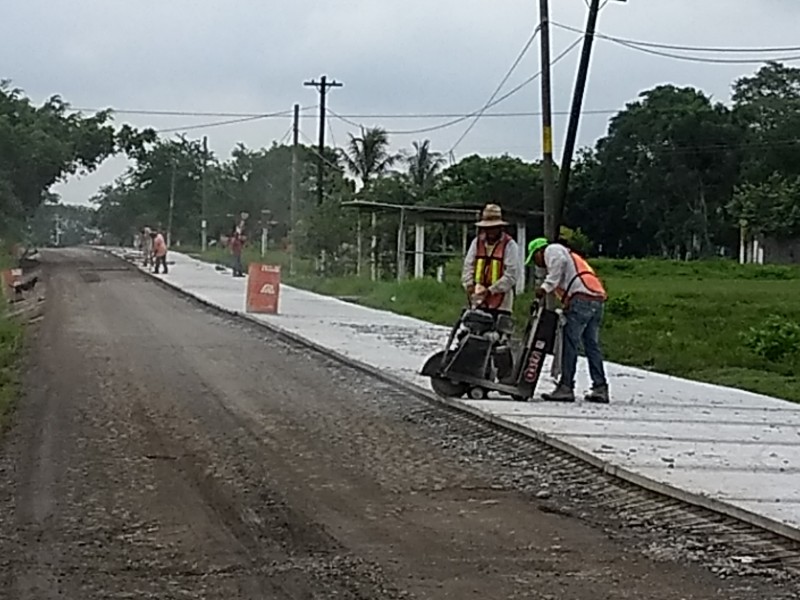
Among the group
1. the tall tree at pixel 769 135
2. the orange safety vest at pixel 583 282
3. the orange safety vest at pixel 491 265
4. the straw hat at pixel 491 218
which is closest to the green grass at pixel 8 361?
the orange safety vest at pixel 491 265

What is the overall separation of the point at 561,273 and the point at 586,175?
6165 centimetres

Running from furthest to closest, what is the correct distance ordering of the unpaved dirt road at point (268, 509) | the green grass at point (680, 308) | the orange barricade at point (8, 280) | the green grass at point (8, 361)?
the orange barricade at point (8, 280), the green grass at point (680, 308), the green grass at point (8, 361), the unpaved dirt road at point (268, 509)

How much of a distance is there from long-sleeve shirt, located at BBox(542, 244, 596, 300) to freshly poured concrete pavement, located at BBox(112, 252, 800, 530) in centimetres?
111

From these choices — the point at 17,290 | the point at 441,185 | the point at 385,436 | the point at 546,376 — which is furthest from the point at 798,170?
the point at 385,436

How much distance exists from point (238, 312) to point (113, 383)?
39.5 ft

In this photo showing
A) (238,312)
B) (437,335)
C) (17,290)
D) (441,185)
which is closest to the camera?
(437,335)

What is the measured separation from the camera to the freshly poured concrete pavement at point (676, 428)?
9.85 m

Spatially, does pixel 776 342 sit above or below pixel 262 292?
below

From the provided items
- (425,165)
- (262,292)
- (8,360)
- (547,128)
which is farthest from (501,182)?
(8,360)

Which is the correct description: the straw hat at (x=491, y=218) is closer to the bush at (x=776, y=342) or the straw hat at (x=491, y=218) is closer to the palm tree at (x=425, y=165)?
the bush at (x=776, y=342)

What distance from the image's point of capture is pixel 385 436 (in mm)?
12109

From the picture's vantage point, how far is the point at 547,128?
69.9ft

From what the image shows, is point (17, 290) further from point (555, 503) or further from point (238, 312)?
point (555, 503)

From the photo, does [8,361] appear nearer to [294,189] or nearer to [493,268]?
[493,268]
